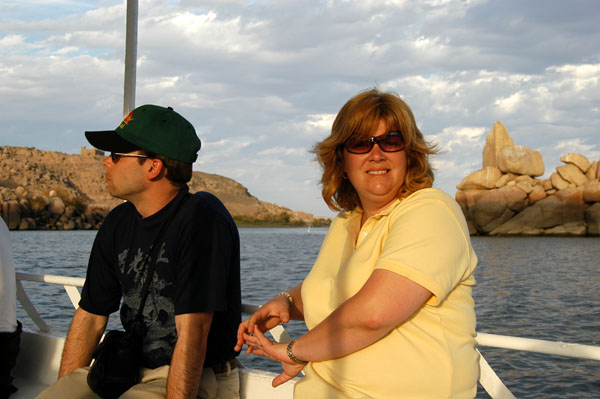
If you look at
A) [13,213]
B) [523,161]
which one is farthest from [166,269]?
[13,213]

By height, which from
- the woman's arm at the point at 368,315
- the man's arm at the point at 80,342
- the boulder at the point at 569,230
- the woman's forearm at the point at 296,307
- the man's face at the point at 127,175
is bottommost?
the boulder at the point at 569,230

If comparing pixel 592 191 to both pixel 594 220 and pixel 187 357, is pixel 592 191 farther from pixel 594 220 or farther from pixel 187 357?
pixel 187 357

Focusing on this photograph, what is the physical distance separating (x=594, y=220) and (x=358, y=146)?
60.4 metres

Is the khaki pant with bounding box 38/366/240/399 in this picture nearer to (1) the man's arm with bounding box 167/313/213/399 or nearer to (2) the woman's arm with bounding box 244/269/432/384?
(1) the man's arm with bounding box 167/313/213/399

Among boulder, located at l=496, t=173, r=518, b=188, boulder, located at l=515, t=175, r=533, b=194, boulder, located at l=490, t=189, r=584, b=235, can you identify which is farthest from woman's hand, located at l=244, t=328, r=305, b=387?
boulder, located at l=496, t=173, r=518, b=188

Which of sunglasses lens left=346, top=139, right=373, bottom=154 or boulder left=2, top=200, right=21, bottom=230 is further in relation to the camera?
boulder left=2, top=200, right=21, bottom=230

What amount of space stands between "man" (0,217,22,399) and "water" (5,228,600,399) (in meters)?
6.19

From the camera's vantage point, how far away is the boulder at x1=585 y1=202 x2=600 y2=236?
5506 centimetres

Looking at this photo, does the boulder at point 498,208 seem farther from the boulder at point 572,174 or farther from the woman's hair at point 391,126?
the woman's hair at point 391,126

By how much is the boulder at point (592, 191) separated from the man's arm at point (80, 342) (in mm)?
60008

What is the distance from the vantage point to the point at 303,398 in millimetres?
1854

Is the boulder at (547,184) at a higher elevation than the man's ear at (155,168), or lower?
lower

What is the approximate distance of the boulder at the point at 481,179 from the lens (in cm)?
6334

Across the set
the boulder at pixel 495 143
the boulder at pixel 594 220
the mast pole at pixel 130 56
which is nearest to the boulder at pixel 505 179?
the boulder at pixel 495 143
